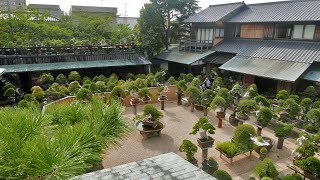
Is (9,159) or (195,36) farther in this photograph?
(195,36)

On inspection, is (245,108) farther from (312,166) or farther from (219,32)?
(219,32)

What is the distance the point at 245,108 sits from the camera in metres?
12.6

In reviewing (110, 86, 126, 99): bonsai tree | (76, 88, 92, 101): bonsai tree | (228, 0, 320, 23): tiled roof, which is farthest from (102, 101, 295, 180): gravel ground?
(228, 0, 320, 23): tiled roof

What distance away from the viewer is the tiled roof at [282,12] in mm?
17922

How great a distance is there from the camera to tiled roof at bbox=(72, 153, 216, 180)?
17.4 feet

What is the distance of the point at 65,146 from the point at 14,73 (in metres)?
18.2

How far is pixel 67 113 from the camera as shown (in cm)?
568

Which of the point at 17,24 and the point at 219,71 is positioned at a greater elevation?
the point at 17,24

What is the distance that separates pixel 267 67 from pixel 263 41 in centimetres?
469

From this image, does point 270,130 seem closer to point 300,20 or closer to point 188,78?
point 188,78

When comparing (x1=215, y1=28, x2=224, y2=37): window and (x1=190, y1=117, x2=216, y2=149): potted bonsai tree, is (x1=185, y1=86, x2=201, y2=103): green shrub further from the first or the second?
(x1=215, y1=28, x2=224, y2=37): window

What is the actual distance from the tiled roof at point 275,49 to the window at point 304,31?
1.54ft

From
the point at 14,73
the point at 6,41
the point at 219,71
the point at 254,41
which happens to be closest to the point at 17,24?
the point at 6,41

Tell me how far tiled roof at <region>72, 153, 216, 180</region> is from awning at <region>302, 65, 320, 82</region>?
1268 centimetres
